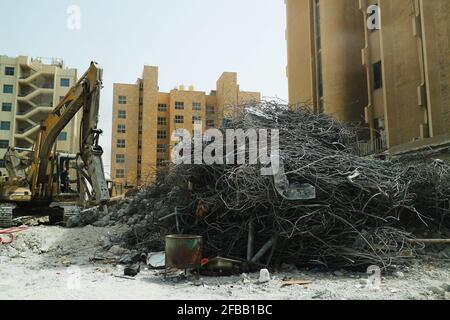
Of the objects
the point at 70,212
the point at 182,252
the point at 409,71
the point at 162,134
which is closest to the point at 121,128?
the point at 162,134

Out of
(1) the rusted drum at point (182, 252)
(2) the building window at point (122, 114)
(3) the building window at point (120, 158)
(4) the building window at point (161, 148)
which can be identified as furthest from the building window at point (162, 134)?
(1) the rusted drum at point (182, 252)

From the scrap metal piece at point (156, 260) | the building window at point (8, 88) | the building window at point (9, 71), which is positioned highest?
the building window at point (9, 71)

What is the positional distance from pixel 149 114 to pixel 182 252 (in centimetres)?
4891

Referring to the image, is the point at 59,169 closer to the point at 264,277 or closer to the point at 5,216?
the point at 5,216

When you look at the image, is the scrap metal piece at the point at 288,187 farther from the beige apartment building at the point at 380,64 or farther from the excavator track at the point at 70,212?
the excavator track at the point at 70,212

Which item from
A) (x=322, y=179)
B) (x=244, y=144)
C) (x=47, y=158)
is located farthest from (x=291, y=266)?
(x=47, y=158)

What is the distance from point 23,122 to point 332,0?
39992 mm

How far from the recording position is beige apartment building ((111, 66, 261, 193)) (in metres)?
52.2

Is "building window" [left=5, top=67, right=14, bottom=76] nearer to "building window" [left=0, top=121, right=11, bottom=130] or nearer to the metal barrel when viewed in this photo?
"building window" [left=0, top=121, right=11, bottom=130]

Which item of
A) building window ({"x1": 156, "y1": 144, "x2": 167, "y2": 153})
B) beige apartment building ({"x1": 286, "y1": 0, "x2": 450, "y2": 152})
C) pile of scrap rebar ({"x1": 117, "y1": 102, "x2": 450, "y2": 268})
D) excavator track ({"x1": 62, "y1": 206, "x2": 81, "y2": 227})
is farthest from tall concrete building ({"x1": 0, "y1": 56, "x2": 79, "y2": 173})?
pile of scrap rebar ({"x1": 117, "y1": 102, "x2": 450, "y2": 268})

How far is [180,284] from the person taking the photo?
5.84 m

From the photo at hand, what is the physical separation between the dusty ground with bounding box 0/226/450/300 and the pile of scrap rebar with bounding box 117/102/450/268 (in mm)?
468

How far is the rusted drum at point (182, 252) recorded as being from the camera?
6059 mm
